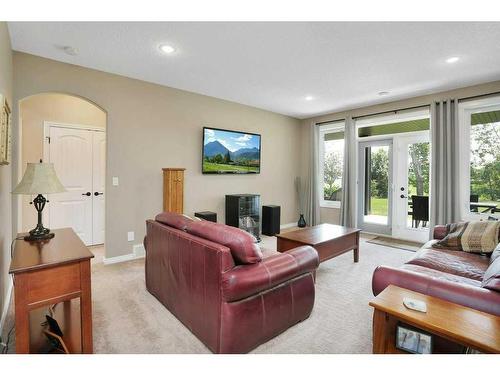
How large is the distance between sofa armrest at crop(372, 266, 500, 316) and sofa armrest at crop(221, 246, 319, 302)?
52 cm

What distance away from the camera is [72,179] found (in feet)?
13.8

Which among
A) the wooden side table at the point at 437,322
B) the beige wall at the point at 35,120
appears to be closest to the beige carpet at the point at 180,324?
the wooden side table at the point at 437,322

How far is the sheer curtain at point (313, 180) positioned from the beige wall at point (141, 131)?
167 centimetres

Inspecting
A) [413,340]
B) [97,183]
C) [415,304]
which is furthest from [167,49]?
[413,340]

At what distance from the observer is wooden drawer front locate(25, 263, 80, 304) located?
1459 millimetres

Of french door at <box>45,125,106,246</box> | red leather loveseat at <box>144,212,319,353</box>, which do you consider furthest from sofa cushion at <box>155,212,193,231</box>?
french door at <box>45,125,106,246</box>

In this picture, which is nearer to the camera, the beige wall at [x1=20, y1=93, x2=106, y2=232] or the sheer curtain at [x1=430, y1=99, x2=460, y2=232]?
the beige wall at [x1=20, y1=93, x2=106, y2=232]

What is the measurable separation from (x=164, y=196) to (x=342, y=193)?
11.7 feet

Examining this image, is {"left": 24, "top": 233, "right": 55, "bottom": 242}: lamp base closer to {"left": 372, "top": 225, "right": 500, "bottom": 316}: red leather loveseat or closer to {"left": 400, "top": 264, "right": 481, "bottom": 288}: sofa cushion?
{"left": 372, "top": 225, "right": 500, "bottom": 316}: red leather loveseat

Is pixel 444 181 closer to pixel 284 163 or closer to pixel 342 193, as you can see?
pixel 342 193

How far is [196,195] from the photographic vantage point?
4.54 metres

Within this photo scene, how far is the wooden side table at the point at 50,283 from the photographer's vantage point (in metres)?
1.43

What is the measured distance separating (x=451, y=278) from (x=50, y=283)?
8.94 ft
